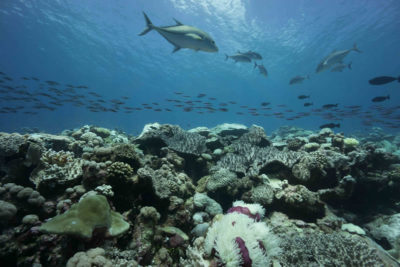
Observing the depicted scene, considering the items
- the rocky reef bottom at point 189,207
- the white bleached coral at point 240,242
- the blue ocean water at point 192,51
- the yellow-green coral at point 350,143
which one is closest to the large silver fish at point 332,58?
the blue ocean water at point 192,51

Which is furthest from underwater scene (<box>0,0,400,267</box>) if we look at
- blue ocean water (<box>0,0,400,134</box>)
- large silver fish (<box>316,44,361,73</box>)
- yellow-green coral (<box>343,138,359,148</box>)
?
→ blue ocean water (<box>0,0,400,134</box>)

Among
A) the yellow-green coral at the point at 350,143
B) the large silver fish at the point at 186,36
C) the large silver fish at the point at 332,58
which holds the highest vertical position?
the large silver fish at the point at 332,58

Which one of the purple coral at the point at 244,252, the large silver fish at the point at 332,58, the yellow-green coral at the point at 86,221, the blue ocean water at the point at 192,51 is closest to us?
the yellow-green coral at the point at 86,221

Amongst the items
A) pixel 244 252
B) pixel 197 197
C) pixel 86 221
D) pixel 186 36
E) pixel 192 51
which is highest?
pixel 192 51

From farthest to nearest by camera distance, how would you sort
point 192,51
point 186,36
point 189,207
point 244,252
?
point 192,51 → point 186,36 → point 189,207 → point 244,252

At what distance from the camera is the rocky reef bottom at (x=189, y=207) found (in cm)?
243

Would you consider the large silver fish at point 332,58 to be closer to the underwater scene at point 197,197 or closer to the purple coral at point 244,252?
the underwater scene at point 197,197

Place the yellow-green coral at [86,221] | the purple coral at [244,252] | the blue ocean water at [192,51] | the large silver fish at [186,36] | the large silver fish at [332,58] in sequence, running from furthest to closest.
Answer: the blue ocean water at [192,51], the large silver fish at [332,58], the large silver fish at [186,36], the purple coral at [244,252], the yellow-green coral at [86,221]

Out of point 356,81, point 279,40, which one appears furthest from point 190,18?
point 356,81

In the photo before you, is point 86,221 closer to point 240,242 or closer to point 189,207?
point 240,242

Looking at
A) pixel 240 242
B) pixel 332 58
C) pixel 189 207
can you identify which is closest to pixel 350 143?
pixel 189 207

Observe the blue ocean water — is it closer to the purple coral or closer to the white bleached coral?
the white bleached coral

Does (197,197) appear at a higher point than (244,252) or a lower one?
lower

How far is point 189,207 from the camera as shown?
4.66m
